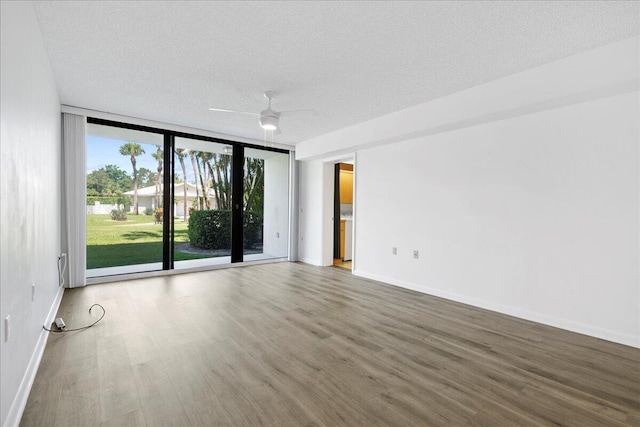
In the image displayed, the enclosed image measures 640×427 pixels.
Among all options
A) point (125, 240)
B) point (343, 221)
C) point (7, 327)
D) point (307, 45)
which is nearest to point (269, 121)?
point (307, 45)

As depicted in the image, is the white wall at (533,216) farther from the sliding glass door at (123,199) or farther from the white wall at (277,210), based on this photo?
the sliding glass door at (123,199)

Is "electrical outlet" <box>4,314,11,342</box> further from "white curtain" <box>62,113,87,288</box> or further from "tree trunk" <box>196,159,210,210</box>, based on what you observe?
"tree trunk" <box>196,159,210,210</box>

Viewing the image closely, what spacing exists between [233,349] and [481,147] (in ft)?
11.9

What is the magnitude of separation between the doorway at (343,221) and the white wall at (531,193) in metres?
1.96

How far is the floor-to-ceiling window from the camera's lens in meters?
4.83

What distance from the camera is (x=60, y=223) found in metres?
4.23

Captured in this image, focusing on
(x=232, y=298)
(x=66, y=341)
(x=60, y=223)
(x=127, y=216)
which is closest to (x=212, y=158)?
(x=127, y=216)

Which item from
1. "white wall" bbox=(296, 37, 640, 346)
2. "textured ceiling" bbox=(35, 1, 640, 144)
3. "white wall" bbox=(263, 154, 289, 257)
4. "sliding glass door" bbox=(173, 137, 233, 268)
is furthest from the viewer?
"white wall" bbox=(263, 154, 289, 257)

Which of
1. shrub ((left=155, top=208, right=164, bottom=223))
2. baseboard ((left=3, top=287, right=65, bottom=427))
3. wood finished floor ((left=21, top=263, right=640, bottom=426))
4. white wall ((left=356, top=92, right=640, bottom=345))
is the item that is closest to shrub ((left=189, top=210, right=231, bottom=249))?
shrub ((left=155, top=208, right=164, bottom=223))

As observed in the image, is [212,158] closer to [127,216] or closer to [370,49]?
[127,216]

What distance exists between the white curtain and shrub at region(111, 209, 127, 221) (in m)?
0.45

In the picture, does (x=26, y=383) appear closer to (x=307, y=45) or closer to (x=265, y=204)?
(x=307, y=45)

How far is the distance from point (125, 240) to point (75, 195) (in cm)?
105

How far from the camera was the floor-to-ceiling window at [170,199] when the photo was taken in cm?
483
